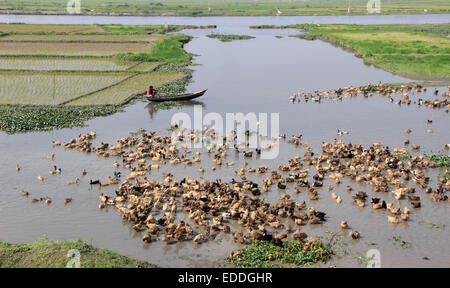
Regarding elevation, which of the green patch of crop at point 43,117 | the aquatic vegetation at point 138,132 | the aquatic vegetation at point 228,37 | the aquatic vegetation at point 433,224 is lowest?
the aquatic vegetation at point 433,224

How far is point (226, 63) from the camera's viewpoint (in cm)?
4584

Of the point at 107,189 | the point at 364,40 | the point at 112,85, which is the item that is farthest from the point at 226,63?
the point at 107,189

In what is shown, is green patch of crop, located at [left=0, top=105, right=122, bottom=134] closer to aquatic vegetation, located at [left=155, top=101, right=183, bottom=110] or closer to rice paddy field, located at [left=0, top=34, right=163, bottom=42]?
aquatic vegetation, located at [left=155, top=101, right=183, bottom=110]

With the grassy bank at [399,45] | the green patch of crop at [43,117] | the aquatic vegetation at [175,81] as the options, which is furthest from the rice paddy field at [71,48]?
the grassy bank at [399,45]

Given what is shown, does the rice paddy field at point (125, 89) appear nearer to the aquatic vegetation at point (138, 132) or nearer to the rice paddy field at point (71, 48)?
the aquatic vegetation at point (138, 132)

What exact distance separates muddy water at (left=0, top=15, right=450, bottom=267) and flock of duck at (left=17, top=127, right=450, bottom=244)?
307 millimetres

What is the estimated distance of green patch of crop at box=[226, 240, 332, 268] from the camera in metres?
13.1

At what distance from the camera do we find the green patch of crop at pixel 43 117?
83.6 feet

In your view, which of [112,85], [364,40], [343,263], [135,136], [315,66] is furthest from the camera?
[364,40]

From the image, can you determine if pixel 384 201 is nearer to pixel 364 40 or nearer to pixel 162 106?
pixel 162 106

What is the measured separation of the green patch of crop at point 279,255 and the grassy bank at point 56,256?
246cm

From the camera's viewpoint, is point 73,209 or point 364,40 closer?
point 73,209

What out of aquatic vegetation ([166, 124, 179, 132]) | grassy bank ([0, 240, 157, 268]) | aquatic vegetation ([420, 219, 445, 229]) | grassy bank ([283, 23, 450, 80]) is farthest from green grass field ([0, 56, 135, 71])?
aquatic vegetation ([420, 219, 445, 229])

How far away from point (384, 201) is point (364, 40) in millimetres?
44033
